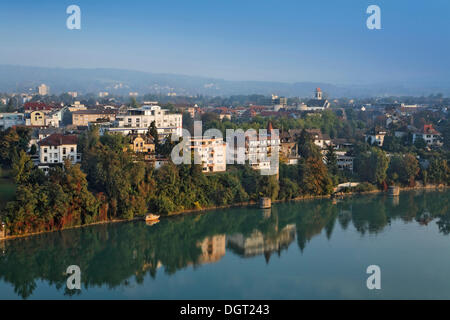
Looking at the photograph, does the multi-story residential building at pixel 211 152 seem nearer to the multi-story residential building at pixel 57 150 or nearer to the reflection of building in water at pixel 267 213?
the reflection of building in water at pixel 267 213

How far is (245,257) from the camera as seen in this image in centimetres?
629

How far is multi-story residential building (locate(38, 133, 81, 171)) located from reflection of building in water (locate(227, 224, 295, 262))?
299 centimetres

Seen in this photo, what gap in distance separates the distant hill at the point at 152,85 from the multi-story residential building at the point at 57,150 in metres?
28.4

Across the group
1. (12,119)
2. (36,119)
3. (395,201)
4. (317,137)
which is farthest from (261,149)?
(12,119)

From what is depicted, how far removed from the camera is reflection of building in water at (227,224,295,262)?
21.5 feet

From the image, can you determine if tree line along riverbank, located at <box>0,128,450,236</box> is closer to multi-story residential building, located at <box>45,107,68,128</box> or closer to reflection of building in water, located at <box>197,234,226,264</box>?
reflection of building in water, located at <box>197,234,226,264</box>

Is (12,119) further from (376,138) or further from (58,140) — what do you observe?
(376,138)

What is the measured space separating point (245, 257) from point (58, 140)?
3.81 meters

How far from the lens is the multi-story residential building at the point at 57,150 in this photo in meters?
8.42

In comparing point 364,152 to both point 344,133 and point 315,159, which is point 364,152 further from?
point 344,133

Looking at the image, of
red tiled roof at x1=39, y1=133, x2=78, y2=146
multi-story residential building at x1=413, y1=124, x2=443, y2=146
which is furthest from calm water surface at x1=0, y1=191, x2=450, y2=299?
multi-story residential building at x1=413, y1=124, x2=443, y2=146

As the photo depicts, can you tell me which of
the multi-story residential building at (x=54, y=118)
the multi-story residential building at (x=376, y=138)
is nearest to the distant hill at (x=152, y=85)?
the multi-story residential building at (x=54, y=118)

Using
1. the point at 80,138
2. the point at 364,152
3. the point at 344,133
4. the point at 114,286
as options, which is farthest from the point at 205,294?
the point at 344,133

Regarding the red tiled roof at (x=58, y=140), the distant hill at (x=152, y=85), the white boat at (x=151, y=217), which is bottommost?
the white boat at (x=151, y=217)
